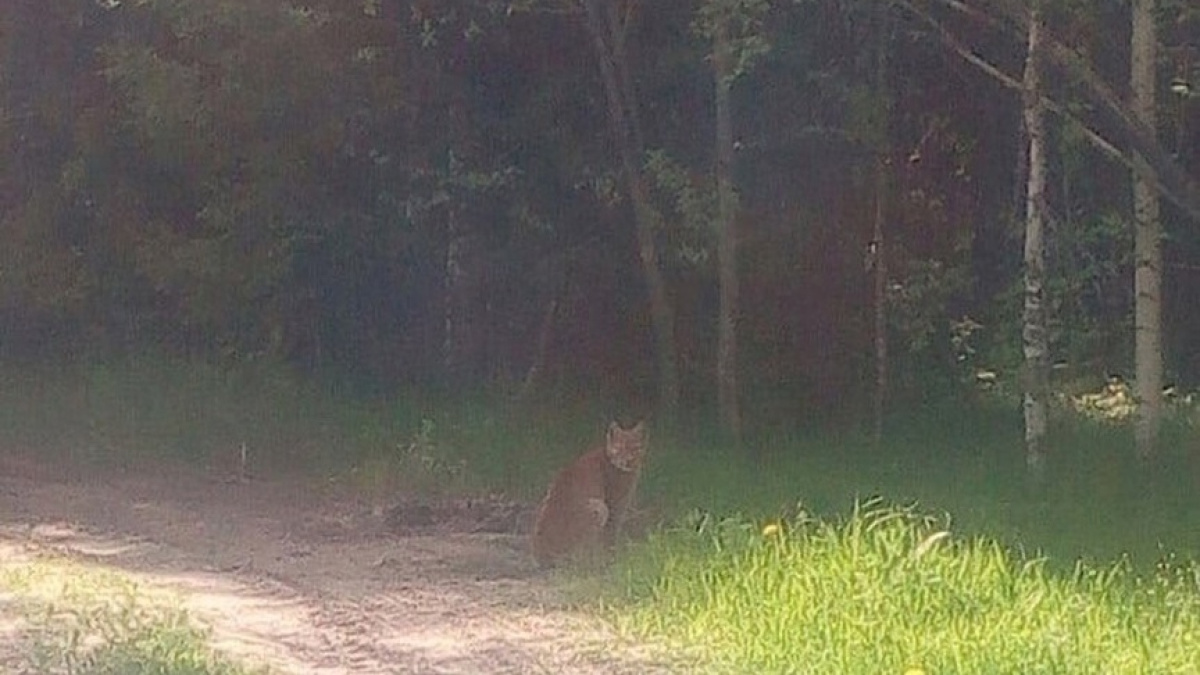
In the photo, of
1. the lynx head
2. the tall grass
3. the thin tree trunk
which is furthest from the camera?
the thin tree trunk

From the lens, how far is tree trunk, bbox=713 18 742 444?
14.5m

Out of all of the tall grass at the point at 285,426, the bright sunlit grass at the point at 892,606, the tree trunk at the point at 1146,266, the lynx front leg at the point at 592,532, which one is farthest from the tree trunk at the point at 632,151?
the bright sunlit grass at the point at 892,606

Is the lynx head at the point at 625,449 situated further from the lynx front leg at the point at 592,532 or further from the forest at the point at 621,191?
the forest at the point at 621,191

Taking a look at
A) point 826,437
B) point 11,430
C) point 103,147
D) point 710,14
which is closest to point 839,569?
point 710,14

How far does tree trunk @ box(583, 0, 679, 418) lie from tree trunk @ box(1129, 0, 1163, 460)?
3.68 meters

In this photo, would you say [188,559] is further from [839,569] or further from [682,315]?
[682,315]

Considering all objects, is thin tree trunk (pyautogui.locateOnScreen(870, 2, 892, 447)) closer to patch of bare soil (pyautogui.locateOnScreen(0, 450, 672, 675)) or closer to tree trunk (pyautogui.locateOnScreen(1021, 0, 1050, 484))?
tree trunk (pyautogui.locateOnScreen(1021, 0, 1050, 484))

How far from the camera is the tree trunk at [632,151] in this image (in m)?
15.3

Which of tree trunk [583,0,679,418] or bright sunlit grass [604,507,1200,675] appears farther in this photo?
tree trunk [583,0,679,418]

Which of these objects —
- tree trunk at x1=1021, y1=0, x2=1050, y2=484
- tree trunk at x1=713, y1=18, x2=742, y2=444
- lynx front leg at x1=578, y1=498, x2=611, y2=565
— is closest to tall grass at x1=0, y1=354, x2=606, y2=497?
tree trunk at x1=713, y1=18, x2=742, y2=444

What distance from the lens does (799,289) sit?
16609 mm

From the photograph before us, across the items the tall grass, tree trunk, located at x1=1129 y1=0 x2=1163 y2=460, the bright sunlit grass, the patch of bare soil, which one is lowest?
the patch of bare soil

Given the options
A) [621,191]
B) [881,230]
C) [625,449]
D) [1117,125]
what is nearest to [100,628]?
[625,449]

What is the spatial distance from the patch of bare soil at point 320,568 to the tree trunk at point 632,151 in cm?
317
